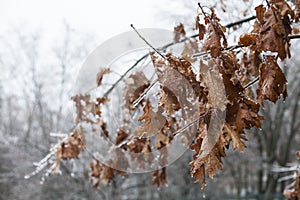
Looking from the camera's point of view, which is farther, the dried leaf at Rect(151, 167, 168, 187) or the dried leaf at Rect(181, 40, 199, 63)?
the dried leaf at Rect(151, 167, 168, 187)

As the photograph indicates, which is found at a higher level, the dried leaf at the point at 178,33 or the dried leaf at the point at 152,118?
the dried leaf at the point at 178,33

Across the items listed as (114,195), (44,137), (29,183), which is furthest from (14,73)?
(114,195)

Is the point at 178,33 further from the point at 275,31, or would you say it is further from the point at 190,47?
the point at 275,31

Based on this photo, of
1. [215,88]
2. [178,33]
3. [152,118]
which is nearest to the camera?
[215,88]

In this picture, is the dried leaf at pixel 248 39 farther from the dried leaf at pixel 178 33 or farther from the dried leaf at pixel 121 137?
the dried leaf at pixel 121 137

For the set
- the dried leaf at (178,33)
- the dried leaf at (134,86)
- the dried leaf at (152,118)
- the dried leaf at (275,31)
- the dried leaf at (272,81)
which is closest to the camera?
the dried leaf at (275,31)

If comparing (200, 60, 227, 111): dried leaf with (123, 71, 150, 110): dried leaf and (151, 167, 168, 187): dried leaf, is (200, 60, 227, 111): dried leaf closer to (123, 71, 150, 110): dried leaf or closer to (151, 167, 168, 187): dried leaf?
(123, 71, 150, 110): dried leaf

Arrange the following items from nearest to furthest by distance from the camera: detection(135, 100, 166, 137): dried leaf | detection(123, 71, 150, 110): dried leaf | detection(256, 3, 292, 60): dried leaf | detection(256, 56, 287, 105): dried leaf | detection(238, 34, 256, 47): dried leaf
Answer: detection(256, 3, 292, 60): dried leaf, detection(256, 56, 287, 105): dried leaf, detection(238, 34, 256, 47): dried leaf, detection(135, 100, 166, 137): dried leaf, detection(123, 71, 150, 110): dried leaf

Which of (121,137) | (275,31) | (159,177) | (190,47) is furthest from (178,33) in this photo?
(275,31)

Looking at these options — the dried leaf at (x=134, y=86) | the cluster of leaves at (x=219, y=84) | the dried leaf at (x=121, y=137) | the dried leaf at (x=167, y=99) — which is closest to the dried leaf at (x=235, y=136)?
the cluster of leaves at (x=219, y=84)

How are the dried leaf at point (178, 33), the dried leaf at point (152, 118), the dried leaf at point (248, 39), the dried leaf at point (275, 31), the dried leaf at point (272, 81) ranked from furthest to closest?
1. the dried leaf at point (178, 33)
2. the dried leaf at point (152, 118)
3. the dried leaf at point (248, 39)
4. the dried leaf at point (272, 81)
5. the dried leaf at point (275, 31)

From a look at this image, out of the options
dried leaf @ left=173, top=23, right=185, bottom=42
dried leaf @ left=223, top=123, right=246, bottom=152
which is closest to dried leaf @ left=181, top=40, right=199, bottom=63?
dried leaf @ left=173, top=23, right=185, bottom=42

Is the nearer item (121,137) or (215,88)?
(215,88)

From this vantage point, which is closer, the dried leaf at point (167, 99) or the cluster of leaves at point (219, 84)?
the cluster of leaves at point (219, 84)
